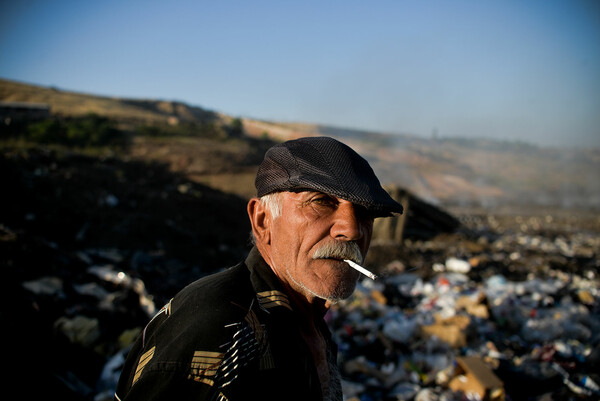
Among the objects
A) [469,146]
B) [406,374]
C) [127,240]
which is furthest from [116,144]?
[469,146]

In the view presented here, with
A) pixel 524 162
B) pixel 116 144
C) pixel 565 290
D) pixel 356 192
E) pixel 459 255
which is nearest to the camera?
pixel 356 192

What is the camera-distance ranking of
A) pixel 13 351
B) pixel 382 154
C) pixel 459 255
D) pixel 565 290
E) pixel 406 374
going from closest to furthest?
pixel 13 351, pixel 406 374, pixel 565 290, pixel 459 255, pixel 382 154

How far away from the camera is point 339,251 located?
116 cm

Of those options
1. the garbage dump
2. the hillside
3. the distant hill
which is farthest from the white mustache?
the distant hill

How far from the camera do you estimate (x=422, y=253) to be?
7.62 meters

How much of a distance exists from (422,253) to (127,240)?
6.37m

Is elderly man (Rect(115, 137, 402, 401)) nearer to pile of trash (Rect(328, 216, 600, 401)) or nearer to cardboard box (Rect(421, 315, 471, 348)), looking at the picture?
pile of trash (Rect(328, 216, 600, 401))

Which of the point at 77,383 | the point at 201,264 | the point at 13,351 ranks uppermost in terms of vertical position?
the point at 13,351

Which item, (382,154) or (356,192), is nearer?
(356,192)

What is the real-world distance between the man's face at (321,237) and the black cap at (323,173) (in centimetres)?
7

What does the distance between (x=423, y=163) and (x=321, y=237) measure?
35195 mm

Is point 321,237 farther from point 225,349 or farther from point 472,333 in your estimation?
point 472,333

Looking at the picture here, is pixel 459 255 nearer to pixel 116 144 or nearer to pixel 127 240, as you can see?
pixel 127 240

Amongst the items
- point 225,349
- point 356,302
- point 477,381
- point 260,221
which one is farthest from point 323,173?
point 356,302
